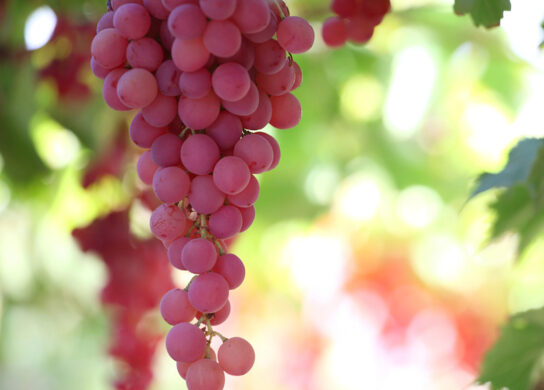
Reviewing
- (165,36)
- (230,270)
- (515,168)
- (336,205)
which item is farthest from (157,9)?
(336,205)

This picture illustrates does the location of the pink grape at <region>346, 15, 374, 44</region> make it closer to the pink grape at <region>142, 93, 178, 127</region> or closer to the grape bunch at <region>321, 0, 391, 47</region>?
the grape bunch at <region>321, 0, 391, 47</region>

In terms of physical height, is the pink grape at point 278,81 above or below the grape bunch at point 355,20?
below

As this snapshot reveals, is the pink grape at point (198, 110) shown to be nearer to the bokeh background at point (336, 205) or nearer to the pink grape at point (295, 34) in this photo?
the pink grape at point (295, 34)

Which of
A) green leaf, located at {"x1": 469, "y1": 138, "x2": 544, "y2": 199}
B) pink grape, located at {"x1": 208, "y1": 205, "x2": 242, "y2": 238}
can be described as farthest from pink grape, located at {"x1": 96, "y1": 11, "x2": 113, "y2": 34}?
green leaf, located at {"x1": 469, "y1": 138, "x2": 544, "y2": 199}

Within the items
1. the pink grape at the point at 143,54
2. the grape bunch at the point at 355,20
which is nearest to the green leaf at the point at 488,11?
the grape bunch at the point at 355,20

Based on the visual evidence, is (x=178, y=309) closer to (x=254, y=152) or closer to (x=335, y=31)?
(x=254, y=152)

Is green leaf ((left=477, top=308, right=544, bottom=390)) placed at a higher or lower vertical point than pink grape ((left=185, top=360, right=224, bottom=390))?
higher
